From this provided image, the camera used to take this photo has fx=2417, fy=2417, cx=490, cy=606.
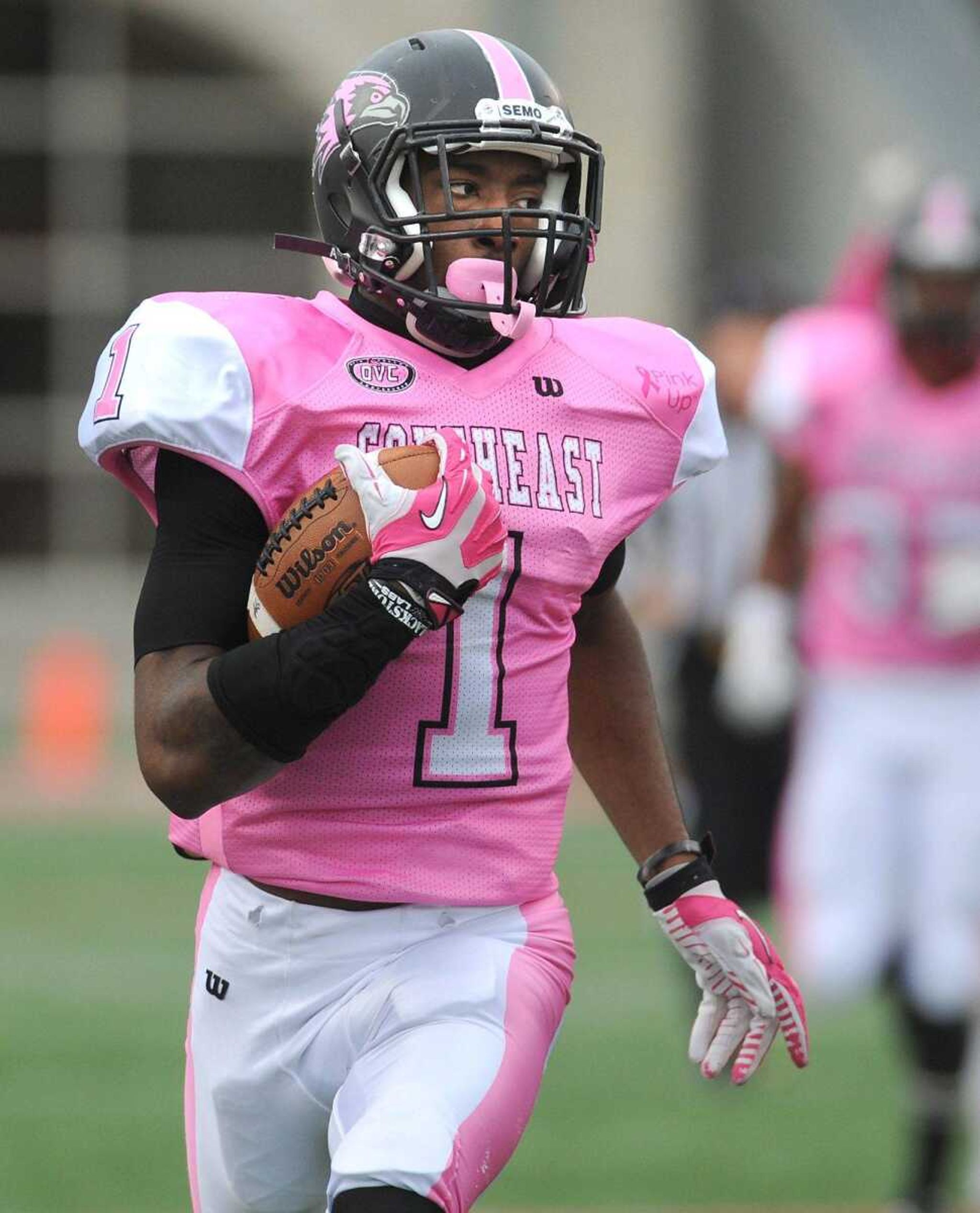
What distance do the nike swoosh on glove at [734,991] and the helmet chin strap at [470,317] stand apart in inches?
33.5

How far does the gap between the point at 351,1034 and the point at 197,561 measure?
2.14 feet

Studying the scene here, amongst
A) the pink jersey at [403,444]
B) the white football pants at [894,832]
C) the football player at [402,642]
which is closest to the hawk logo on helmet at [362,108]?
the football player at [402,642]

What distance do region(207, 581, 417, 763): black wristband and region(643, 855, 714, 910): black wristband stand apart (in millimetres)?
752

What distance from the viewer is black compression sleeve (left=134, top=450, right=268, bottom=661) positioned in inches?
120

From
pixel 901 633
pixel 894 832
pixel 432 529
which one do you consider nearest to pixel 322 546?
pixel 432 529

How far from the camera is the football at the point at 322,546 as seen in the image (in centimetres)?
296

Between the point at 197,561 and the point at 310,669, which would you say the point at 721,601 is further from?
the point at 310,669

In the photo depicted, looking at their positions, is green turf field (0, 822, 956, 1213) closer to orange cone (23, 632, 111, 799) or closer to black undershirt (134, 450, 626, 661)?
black undershirt (134, 450, 626, 661)

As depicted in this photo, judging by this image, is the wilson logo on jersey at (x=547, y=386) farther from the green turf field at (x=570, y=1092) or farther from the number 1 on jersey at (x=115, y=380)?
the green turf field at (x=570, y=1092)

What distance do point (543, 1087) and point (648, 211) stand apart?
427 inches

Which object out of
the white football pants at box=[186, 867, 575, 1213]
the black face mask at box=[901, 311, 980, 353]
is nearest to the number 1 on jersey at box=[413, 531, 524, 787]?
the white football pants at box=[186, 867, 575, 1213]

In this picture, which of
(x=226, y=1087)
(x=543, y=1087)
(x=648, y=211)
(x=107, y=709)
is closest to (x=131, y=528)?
(x=107, y=709)

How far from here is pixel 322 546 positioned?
2953mm

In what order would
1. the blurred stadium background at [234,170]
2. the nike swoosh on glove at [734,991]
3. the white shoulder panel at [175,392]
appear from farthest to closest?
the blurred stadium background at [234,170] < the nike swoosh on glove at [734,991] < the white shoulder panel at [175,392]
